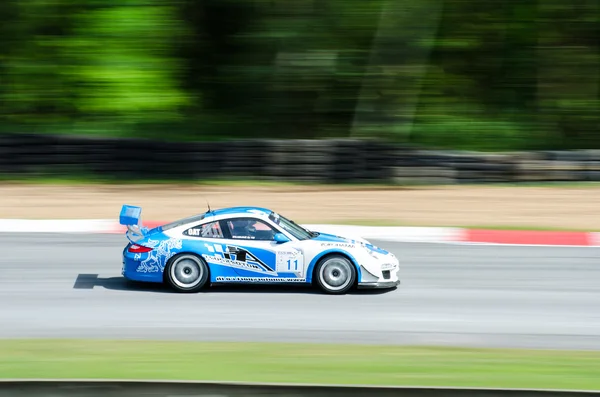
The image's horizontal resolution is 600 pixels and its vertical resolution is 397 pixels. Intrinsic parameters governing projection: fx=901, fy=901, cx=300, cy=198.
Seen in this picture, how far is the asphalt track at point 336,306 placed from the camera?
28.6 feet

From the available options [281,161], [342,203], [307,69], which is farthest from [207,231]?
[307,69]

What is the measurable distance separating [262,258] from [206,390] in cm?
450

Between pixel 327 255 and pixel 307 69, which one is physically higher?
pixel 307 69

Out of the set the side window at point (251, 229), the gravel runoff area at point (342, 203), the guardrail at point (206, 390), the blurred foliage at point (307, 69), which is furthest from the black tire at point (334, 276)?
the blurred foliage at point (307, 69)

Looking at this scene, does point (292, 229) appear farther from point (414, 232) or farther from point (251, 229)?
point (414, 232)

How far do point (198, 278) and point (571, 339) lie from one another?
4.08 metres

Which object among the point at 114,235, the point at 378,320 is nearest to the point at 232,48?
the point at 114,235

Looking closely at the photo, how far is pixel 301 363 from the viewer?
699 cm

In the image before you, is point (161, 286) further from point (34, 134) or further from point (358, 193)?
point (34, 134)

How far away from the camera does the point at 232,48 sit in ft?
78.3

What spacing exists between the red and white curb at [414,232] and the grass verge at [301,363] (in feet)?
19.8

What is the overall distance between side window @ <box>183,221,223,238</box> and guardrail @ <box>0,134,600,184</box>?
9164 mm

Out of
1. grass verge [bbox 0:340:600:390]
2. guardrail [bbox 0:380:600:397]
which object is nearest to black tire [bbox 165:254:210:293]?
grass verge [bbox 0:340:600:390]

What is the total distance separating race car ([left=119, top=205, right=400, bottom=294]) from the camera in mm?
10117
